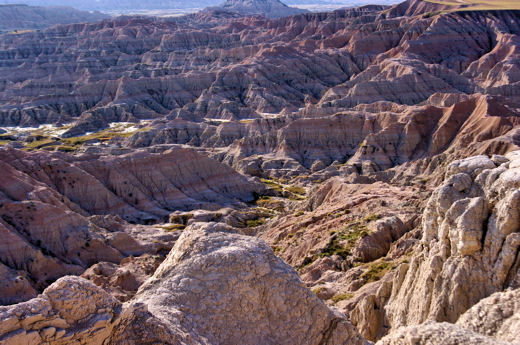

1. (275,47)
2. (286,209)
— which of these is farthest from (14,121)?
(286,209)

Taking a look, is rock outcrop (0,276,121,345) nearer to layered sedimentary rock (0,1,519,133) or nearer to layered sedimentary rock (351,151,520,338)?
layered sedimentary rock (351,151,520,338)

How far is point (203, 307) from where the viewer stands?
16.3 meters

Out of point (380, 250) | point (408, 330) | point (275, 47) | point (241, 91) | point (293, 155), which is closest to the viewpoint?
point (408, 330)

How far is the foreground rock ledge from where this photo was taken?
13.9 meters

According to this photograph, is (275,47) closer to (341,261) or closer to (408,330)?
(341,261)

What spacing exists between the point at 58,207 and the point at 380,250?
96.9ft

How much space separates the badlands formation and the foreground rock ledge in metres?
0.05

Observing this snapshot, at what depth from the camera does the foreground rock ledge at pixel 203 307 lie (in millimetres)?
13852

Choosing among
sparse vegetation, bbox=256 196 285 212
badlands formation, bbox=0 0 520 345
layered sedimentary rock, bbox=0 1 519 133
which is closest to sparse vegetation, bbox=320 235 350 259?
badlands formation, bbox=0 0 520 345

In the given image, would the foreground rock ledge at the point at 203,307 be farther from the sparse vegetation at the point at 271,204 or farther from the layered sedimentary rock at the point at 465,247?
the sparse vegetation at the point at 271,204

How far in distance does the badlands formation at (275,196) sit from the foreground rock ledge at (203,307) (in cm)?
5

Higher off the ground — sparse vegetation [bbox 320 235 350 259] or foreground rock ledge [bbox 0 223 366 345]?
foreground rock ledge [bbox 0 223 366 345]

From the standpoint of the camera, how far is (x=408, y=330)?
12.6 m

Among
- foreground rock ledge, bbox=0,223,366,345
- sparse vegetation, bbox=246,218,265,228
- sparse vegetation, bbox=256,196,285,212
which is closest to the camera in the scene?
foreground rock ledge, bbox=0,223,366,345
